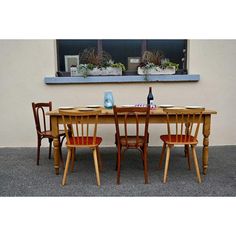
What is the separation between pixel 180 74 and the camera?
3908 millimetres

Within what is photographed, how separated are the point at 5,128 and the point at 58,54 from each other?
1495mm

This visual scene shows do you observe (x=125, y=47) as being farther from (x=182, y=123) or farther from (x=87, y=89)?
(x=182, y=123)

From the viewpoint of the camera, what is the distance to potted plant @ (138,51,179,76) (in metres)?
3.79

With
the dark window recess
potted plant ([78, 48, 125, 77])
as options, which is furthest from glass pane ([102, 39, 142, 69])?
potted plant ([78, 48, 125, 77])

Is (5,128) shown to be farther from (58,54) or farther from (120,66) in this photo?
(120,66)

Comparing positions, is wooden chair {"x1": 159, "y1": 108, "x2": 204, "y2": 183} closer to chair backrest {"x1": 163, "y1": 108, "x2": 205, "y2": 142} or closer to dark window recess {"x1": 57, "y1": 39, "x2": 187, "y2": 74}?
chair backrest {"x1": 163, "y1": 108, "x2": 205, "y2": 142}

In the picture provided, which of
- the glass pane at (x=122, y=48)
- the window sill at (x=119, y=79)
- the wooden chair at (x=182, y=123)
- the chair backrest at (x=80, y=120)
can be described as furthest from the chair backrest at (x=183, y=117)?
the glass pane at (x=122, y=48)

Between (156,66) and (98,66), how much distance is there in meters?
0.92

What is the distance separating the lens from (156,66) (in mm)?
3803

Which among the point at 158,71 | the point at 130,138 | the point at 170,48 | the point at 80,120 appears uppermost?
the point at 170,48

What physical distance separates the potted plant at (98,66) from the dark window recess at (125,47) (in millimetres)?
193

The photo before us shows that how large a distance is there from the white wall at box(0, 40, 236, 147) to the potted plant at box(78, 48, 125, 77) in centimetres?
22

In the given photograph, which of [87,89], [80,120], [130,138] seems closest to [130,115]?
[130,138]

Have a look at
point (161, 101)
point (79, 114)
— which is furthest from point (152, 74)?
point (79, 114)
